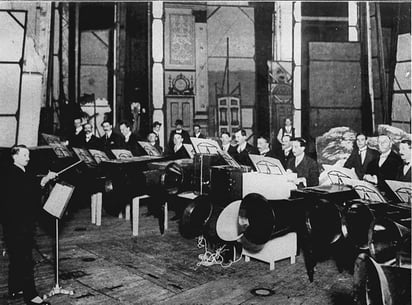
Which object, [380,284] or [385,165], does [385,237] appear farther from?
[385,165]

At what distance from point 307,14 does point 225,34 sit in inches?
89.5

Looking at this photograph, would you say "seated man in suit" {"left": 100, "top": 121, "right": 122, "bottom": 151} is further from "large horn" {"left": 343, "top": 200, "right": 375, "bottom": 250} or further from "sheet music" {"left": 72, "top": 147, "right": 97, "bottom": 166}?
"large horn" {"left": 343, "top": 200, "right": 375, "bottom": 250}

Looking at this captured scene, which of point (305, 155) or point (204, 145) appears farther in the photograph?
point (305, 155)

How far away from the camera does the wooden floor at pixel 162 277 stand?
424cm

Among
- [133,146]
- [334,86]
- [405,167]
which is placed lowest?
[405,167]

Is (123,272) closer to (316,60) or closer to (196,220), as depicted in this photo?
(196,220)

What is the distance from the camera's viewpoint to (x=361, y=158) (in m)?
6.72

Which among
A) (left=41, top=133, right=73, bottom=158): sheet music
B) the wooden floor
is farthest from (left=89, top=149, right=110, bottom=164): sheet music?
the wooden floor

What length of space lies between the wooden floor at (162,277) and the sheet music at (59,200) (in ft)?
3.03

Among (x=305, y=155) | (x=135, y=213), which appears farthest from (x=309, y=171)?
(x=135, y=213)

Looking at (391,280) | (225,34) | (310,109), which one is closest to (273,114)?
(310,109)

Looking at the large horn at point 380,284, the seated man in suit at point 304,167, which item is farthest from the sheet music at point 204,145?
the large horn at point 380,284

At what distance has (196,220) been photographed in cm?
492

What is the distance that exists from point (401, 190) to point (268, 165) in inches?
56.6
